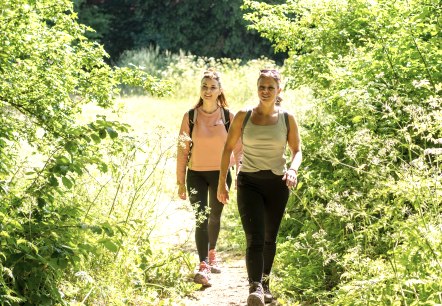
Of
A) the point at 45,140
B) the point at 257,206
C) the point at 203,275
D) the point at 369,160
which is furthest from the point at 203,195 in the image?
the point at 369,160

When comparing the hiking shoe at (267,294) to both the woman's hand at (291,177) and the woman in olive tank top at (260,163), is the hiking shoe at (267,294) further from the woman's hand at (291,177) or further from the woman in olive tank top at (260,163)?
the woman's hand at (291,177)

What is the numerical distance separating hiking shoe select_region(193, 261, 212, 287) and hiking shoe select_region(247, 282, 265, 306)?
1.11 m

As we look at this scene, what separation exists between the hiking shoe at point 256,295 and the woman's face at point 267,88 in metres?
1.38

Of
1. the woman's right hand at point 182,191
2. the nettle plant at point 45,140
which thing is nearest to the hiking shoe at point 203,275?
the woman's right hand at point 182,191

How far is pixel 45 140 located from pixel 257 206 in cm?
164

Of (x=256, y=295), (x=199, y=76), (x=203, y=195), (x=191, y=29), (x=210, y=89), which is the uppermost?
(x=191, y=29)

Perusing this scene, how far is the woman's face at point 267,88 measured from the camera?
6258 millimetres

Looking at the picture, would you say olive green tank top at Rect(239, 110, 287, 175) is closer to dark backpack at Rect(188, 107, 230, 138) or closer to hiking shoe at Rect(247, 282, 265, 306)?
hiking shoe at Rect(247, 282, 265, 306)

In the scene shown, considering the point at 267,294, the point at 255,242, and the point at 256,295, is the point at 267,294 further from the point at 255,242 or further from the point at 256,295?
the point at 255,242

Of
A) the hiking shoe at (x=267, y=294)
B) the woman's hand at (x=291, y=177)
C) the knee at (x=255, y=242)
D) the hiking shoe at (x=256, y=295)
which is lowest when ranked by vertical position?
the hiking shoe at (x=267, y=294)

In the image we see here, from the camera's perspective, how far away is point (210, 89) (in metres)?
7.38

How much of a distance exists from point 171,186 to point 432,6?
20.6ft

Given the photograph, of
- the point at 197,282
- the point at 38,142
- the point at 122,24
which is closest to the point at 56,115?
the point at 38,142

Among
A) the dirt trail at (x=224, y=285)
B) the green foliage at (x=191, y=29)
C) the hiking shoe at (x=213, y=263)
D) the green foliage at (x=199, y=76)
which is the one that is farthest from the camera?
the green foliage at (x=191, y=29)
